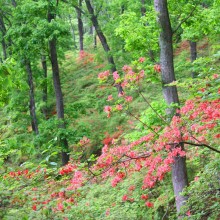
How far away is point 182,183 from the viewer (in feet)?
20.6

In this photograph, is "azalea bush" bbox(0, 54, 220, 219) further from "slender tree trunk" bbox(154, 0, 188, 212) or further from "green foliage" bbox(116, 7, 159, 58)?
"green foliage" bbox(116, 7, 159, 58)

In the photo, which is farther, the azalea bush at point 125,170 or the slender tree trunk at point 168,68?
the slender tree trunk at point 168,68

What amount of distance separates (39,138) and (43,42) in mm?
3565

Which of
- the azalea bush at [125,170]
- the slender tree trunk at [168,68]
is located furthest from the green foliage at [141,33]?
the azalea bush at [125,170]

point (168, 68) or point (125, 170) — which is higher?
point (168, 68)

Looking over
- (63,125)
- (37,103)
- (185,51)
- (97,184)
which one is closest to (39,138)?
(63,125)

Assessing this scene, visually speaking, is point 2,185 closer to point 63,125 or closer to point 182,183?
point 182,183

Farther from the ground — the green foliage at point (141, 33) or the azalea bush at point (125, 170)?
the green foliage at point (141, 33)

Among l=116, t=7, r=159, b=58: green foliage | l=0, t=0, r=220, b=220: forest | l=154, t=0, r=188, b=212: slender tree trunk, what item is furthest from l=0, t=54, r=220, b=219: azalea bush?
l=116, t=7, r=159, b=58: green foliage

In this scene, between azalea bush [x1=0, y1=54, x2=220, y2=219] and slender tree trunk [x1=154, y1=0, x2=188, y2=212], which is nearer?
azalea bush [x1=0, y1=54, x2=220, y2=219]

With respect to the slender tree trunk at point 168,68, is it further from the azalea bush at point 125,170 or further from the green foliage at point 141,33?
the azalea bush at point 125,170

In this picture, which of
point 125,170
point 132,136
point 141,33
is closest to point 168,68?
point 141,33

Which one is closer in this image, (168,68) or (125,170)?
(125,170)

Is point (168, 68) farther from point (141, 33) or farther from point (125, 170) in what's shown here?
point (125, 170)
